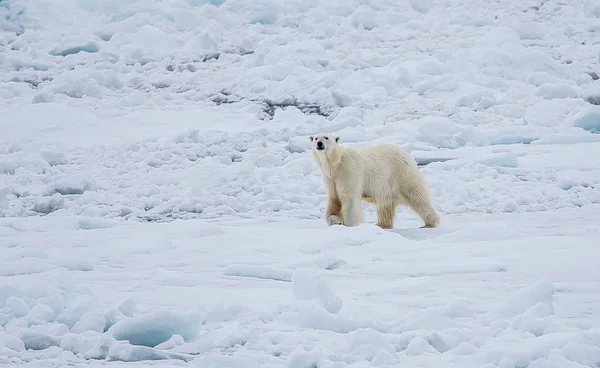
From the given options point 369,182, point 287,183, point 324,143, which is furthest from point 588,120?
point 324,143

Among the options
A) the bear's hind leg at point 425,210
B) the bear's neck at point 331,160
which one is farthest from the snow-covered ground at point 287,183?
the bear's neck at point 331,160

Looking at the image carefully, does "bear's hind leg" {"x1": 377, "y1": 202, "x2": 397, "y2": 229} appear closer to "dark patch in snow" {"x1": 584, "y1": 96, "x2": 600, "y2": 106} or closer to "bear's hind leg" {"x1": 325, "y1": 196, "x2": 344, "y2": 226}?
"bear's hind leg" {"x1": 325, "y1": 196, "x2": 344, "y2": 226}

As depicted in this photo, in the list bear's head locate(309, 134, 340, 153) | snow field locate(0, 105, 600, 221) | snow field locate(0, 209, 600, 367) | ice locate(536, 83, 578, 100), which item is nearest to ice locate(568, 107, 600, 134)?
snow field locate(0, 105, 600, 221)

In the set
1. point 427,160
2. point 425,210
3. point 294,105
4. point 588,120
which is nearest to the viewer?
point 425,210

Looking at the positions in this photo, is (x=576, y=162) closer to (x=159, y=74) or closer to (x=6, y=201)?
(x=6, y=201)

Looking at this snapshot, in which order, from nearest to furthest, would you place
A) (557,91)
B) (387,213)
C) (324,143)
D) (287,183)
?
(324,143) < (387,213) < (287,183) < (557,91)

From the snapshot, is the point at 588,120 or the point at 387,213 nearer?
the point at 387,213

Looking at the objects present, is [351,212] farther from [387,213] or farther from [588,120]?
[588,120]
